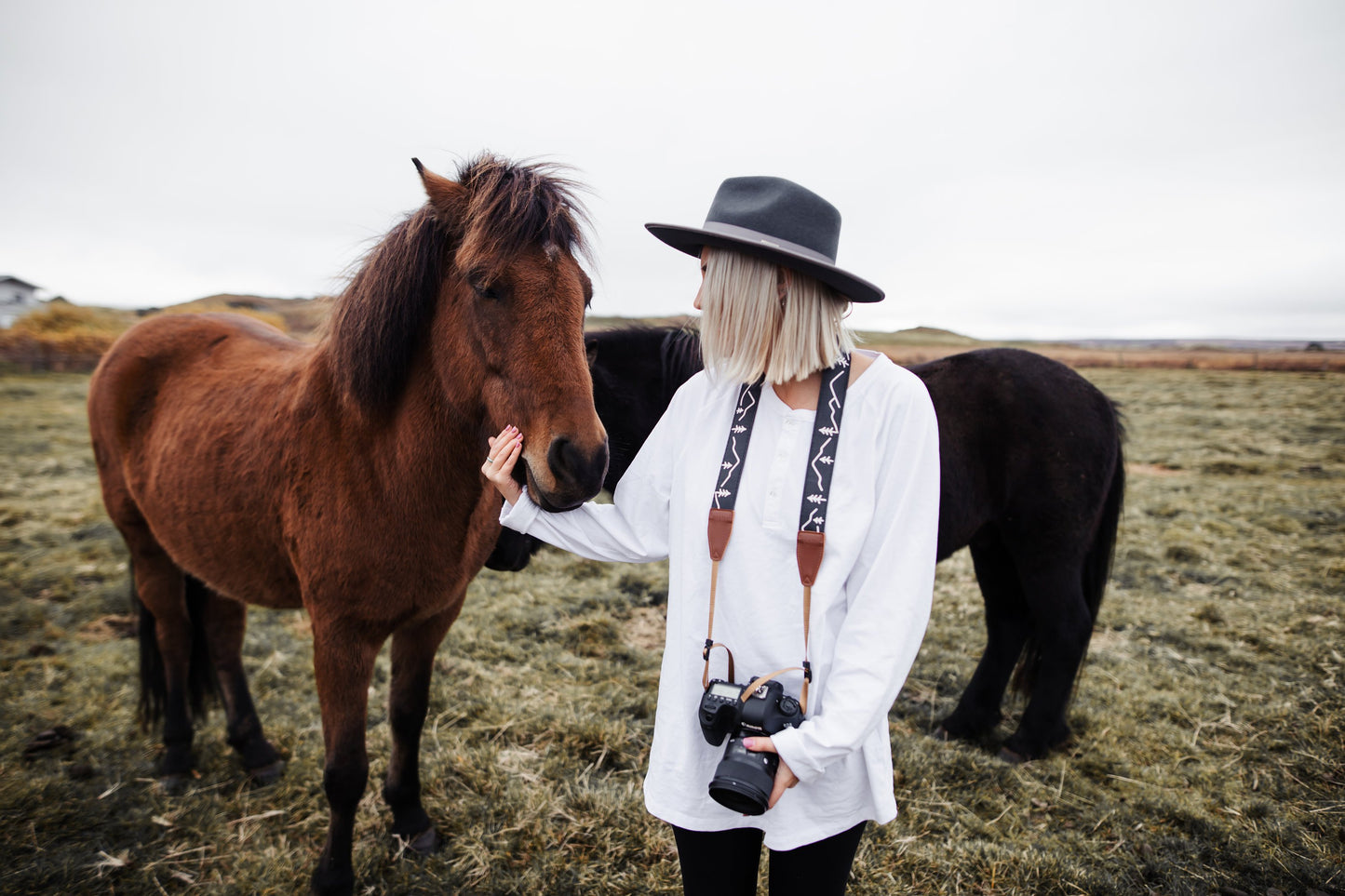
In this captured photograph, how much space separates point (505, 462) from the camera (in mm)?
1541

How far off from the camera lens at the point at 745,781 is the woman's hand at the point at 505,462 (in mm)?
821

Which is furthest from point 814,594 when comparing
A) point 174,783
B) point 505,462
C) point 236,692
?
point 174,783

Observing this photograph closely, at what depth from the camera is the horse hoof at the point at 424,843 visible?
106 inches

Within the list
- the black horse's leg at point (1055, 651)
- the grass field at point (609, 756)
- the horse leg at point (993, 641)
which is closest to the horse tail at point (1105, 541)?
the black horse's leg at point (1055, 651)

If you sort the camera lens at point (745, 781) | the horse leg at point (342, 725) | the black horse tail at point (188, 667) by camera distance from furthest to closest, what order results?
the black horse tail at point (188, 667)
the horse leg at point (342, 725)
the camera lens at point (745, 781)

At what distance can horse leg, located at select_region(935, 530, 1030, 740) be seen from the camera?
361 centimetres

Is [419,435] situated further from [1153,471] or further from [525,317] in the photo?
[1153,471]

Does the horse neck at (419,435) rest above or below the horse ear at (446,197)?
below

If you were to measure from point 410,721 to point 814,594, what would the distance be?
2.28 meters

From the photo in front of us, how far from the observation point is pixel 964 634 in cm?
477

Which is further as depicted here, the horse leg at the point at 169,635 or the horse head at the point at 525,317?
the horse leg at the point at 169,635

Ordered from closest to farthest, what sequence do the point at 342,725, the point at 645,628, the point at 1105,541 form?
the point at 342,725 < the point at 1105,541 < the point at 645,628

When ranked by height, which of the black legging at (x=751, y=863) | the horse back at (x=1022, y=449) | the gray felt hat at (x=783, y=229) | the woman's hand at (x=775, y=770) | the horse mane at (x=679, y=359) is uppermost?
the gray felt hat at (x=783, y=229)

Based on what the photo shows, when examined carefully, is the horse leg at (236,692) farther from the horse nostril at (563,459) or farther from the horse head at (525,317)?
the horse nostril at (563,459)
